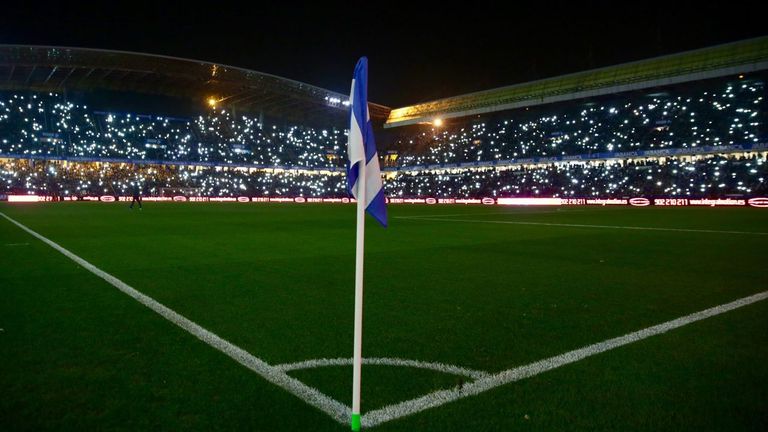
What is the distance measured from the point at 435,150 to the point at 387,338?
64.2 meters

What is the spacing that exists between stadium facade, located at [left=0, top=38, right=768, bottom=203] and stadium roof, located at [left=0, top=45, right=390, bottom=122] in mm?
189

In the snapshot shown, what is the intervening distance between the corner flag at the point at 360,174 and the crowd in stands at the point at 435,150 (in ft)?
147

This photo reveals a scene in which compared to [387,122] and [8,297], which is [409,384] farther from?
[387,122]

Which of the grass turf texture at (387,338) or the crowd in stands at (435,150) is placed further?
the crowd in stands at (435,150)

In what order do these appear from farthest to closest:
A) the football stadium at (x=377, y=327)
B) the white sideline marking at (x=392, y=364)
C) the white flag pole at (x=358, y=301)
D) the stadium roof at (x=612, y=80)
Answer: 1. the stadium roof at (x=612, y=80)
2. the white sideline marking at (x=392, y=364)
3. the football stadium at (x=377, y=327)
4. the white flag pole at (x=358, y=301)

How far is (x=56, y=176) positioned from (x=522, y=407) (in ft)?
190

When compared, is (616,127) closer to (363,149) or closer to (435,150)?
(435,150)

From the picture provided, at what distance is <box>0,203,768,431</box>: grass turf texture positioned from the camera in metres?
2.92

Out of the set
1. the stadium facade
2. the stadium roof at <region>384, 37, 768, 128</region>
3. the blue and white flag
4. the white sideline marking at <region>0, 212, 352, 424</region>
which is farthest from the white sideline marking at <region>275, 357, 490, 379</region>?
the stadium roof at <region>384, 37, 768, 128</region>

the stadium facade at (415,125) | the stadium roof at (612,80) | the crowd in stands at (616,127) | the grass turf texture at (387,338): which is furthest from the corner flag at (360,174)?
the stadium roof at (612,80)

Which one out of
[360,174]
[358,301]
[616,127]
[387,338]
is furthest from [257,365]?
[616,127]

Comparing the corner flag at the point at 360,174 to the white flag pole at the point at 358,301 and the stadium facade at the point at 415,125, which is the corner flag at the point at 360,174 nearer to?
the white flag pole at the point at 358,301

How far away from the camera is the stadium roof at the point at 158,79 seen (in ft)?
148

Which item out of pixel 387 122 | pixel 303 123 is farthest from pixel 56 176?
pixel 387 122
